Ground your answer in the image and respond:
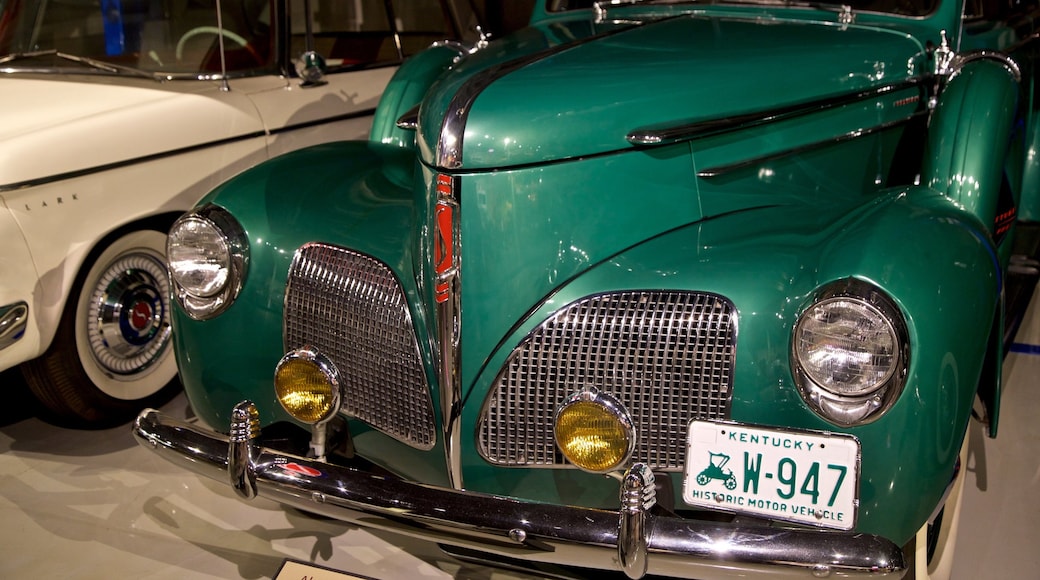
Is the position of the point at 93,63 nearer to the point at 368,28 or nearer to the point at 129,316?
the point at 129,316

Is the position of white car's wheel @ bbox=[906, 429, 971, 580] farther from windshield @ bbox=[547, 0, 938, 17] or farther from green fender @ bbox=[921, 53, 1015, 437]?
windshield @ bbox=[547, 0, 938, 17]

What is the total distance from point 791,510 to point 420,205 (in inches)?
37.6

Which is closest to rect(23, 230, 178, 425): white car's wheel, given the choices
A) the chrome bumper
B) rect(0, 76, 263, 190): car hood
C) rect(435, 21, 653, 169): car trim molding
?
rect(0, 76, 263, 190): car hood

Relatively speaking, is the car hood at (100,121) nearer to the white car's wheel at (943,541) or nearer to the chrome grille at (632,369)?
the chrome grille at (632,369)

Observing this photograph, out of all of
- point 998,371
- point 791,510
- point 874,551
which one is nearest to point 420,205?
point 791,510

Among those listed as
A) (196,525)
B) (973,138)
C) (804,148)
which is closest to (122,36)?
(196,525)

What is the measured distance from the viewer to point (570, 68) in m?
1.98

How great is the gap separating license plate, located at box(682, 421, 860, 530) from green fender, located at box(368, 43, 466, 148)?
1.63 metres

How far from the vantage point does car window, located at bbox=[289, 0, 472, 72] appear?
3660mm

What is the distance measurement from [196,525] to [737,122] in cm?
177

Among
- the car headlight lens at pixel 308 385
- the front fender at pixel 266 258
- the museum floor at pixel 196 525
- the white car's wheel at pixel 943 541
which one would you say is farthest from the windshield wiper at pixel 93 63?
the white car's wheel at pixel 943 541

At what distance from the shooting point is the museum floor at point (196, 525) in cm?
229

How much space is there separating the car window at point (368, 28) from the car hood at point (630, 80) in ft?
4.85

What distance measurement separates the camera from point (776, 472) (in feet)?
5.13
